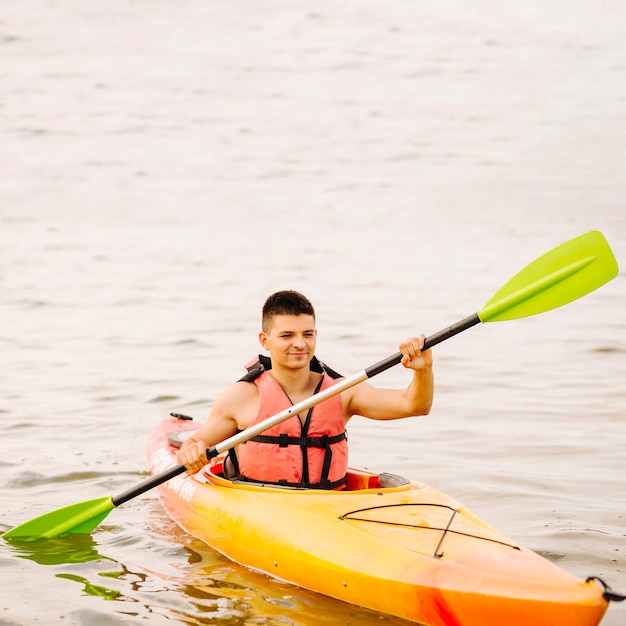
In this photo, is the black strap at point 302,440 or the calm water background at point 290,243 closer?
the black strap at point 302,440

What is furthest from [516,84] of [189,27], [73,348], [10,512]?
[10,512]

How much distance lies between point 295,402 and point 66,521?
1382 mm

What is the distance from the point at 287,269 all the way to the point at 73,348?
13.7 ft

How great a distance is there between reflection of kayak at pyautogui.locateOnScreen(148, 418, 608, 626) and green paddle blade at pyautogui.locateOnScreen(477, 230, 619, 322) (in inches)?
32.3

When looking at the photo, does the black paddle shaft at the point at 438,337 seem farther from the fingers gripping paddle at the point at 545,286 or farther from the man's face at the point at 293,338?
the man's face at the point at 293,338

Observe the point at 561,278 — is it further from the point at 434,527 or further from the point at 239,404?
the point at 239,404

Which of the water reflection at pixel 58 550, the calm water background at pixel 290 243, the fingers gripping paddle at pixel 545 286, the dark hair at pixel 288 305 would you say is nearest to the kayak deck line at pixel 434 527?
the calm water background at pixel 290 243

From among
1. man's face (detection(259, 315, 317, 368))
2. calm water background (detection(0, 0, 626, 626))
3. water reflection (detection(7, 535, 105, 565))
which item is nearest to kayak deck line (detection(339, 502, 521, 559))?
calm water background (detection(0, 0, 626, 626))

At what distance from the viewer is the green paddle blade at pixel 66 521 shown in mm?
5176

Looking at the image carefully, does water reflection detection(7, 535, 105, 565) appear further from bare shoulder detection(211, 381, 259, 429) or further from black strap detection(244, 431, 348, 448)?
black strap detection(244, 431, 348, 448)

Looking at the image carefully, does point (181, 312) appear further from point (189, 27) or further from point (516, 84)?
point (189, 27)

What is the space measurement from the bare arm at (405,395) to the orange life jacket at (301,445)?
0.09 metres

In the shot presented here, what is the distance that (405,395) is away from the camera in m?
4.39

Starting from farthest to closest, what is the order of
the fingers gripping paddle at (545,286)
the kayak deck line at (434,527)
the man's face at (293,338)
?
the man's face at (293,338) → the fingers gripping paddle at (545,286) → the kayak deck line at (434,527)
